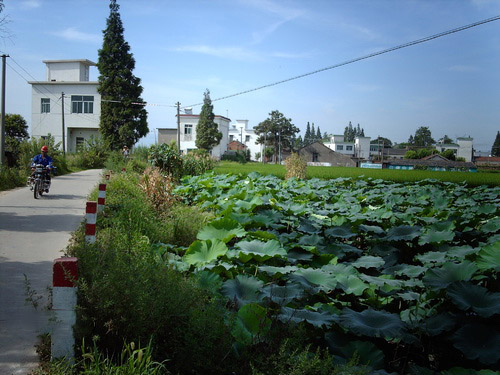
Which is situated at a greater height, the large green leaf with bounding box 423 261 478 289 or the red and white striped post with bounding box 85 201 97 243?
the red and white striped post with bounding box 85 201 97 243

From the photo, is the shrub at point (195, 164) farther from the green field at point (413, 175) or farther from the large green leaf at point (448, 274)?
the large green leaf at point (448, 274)

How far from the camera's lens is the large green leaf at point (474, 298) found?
10.4ft

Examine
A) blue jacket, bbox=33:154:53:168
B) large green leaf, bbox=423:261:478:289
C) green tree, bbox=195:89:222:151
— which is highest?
green tree, bbox=195:89:222:151

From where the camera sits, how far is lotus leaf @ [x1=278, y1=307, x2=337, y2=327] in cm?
314

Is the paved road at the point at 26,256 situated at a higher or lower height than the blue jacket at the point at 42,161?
lower

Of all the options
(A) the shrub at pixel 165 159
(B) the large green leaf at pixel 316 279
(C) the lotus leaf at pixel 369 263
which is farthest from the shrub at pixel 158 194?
(A) the shrub at pixel 165 159

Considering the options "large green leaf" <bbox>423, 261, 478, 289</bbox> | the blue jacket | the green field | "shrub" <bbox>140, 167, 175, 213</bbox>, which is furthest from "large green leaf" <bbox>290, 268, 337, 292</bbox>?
the green field

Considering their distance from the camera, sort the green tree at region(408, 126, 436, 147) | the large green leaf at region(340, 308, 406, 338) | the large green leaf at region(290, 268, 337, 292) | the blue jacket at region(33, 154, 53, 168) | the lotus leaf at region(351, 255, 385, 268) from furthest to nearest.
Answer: the green tree at region(408, 126, 436, 147), the blue jacket at region(33, 154, 53, 168), the lotus leaf at region(351, 255, 385, 268), the large green leaf at region(290, 268, 337, 292), the large green leaf at region(340, 308, 406, 338)

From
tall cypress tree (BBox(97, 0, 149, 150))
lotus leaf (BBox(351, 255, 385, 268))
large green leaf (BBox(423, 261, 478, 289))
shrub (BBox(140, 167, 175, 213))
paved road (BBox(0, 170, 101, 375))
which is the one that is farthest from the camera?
tall cypress tree (BBox(97, 0, 149, 150))

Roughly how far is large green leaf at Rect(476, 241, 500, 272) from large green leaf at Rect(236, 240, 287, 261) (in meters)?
1.96

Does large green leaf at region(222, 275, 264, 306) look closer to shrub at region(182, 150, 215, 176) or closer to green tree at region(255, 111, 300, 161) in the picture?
shrub at region(182, 150, 215, 176)

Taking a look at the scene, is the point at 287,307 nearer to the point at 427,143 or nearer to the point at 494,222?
the point at 494,222

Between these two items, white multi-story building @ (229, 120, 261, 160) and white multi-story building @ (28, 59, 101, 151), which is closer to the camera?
white multi-story building @ (28, 59, 101, 151)

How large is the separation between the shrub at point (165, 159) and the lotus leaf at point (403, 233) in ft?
44.6
